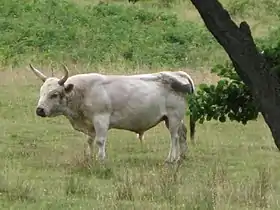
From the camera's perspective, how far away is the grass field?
10.1m

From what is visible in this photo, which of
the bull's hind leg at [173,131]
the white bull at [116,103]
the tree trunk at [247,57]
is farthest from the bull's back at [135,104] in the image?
the tree trunk at [247,57]

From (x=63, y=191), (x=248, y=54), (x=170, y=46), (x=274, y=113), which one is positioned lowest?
(x=63, y=191)

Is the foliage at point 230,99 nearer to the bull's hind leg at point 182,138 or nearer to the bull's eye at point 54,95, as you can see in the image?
the bull's eye at point 54,95

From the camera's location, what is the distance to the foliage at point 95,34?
82.1ft

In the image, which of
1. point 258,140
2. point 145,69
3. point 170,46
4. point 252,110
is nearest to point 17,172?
point 252,110

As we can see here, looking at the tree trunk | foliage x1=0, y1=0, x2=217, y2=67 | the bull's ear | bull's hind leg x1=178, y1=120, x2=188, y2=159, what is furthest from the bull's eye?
foliage x1=0, y1=0, x2=217, y2=67

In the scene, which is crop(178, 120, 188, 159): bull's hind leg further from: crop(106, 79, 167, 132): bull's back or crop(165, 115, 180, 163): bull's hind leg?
crop(106, 79, 167, 132): bull's back

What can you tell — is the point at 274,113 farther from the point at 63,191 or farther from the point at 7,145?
the point at 7,145

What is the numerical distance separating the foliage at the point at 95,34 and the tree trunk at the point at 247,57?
17233 mm

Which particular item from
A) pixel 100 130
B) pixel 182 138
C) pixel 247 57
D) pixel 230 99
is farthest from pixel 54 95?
pixel 247 57

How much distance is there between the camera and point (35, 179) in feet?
37.2

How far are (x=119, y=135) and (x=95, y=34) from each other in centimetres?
1179

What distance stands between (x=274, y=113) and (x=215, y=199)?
3924mm

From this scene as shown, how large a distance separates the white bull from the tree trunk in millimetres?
7166
